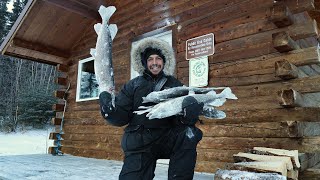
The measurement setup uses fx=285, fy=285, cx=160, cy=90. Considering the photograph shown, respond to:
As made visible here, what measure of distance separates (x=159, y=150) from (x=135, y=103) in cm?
45

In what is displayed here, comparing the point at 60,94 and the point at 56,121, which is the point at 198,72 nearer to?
the point at 60,94

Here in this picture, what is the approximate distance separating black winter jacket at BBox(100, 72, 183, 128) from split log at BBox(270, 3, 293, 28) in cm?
179

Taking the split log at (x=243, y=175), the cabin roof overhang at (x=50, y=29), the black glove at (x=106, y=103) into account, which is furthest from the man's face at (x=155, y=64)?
the cabin roof overhang at (x=50, y=29)

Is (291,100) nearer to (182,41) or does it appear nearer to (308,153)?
(308,153)

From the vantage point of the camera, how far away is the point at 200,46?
483cm

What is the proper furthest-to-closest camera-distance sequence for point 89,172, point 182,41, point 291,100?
point 182,41 → point 89,172 → point 291,100

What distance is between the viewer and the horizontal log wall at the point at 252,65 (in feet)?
11.4

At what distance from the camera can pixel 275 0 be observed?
376 cm

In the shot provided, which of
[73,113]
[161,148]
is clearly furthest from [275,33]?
[73,113]

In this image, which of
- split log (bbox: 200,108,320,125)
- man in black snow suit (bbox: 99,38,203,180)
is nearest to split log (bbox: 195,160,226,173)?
split log (bbox: 200,108,320,125)

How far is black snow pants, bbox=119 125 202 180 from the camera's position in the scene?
226 centimetres

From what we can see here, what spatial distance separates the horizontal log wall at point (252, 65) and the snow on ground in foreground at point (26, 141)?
31.2 feet

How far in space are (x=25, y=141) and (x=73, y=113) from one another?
1002 cm

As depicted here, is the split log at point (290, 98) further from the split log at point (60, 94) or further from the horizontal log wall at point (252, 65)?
the split log at point (60, 94)
